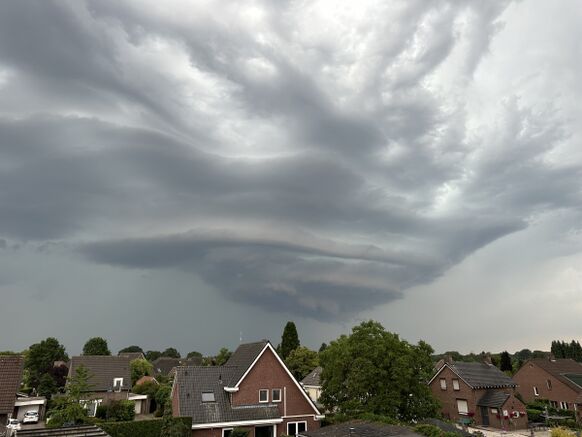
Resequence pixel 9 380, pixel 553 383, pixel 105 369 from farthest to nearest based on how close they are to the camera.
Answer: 1. pixel 553 383
2. pixel 105 369
3. pixel 9 380

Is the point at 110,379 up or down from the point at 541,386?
up

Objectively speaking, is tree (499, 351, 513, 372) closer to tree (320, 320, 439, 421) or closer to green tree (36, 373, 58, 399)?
tree (320, 320, 439, 421)

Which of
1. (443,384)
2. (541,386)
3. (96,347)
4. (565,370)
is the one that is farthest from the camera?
(96,347)

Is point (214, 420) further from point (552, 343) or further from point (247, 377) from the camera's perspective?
point (552, 343)

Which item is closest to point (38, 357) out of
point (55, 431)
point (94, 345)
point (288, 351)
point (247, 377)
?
point (94, 345)

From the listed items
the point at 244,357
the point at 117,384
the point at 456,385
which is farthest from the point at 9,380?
the point at 456,385

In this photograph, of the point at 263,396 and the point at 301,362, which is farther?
the point at 301,362

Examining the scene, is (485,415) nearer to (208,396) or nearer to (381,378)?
(381,378)
